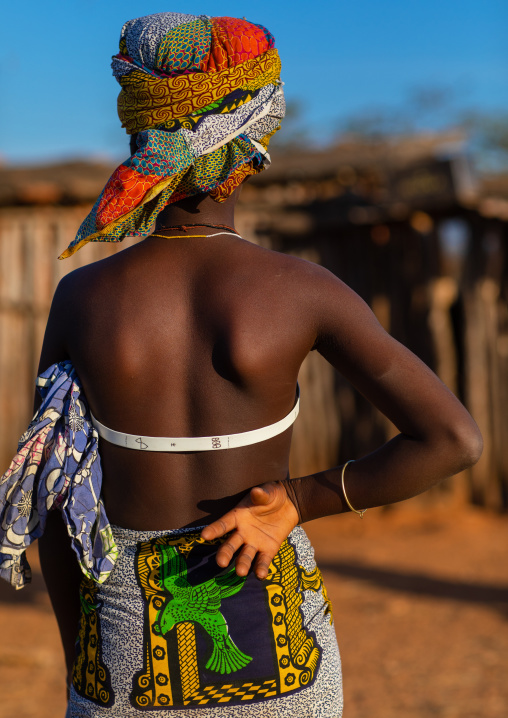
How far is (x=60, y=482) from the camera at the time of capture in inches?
66.1

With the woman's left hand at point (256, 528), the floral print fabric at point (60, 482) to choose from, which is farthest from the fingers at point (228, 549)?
the floral print fabric at point (60, 482)

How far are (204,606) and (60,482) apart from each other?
1.35 feet

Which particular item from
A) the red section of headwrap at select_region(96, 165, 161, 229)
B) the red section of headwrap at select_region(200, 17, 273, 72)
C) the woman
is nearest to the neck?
the woman

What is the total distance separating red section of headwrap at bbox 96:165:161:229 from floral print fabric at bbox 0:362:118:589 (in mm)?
372

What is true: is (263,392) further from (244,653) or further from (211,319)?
(244,653)

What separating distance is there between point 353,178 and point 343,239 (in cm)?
66

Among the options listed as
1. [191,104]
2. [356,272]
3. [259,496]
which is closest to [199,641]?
[259,496]

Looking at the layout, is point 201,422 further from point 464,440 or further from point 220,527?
point 464,440

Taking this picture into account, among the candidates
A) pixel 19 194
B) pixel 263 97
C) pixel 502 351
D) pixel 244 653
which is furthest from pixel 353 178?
pixel 244 653

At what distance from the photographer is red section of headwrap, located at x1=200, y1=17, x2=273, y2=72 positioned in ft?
5.45

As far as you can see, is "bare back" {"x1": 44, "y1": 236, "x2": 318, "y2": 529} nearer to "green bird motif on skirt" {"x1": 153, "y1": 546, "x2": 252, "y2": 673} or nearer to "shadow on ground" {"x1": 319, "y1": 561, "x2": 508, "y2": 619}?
"green bird motif on skirt" {"x1": 153, "y1": 546, "x2": 252, "y2": 673}

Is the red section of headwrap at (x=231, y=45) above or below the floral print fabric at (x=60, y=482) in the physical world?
above

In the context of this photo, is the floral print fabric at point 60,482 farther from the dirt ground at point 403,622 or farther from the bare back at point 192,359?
the dirt ground at point 403,622

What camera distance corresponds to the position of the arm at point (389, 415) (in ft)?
5.02
